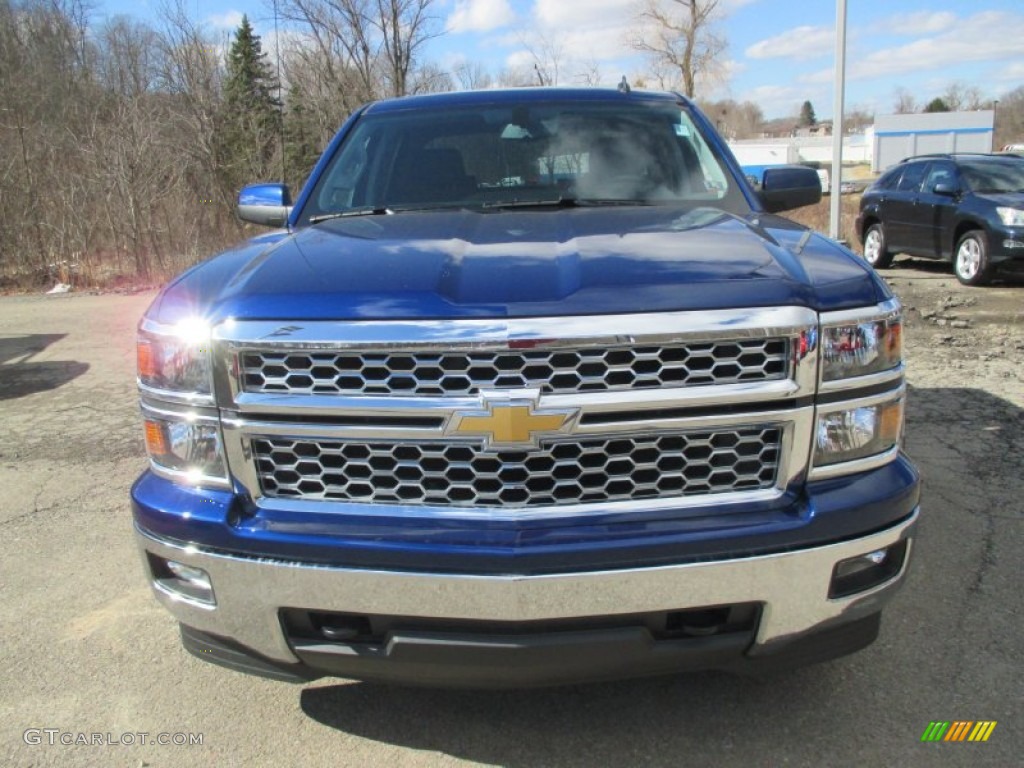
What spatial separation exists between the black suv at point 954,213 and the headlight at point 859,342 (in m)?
9.97

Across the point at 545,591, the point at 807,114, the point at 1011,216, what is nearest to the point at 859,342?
the point at 545,591

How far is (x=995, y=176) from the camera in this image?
453 inches

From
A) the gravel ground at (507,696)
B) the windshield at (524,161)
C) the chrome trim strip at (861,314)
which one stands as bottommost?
the gravel ground at (507,696)

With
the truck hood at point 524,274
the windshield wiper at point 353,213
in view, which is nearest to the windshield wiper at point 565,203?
the windshield wiper at point 353,213

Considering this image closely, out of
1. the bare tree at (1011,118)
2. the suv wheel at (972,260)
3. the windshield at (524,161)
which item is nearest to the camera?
the windshield at (524,161)

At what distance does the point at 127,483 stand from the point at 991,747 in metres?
4.19

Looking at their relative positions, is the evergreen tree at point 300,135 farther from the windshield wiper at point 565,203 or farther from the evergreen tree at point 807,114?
Answer: the evergreen tree at point 807,114

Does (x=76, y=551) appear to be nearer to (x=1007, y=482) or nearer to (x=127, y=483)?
(x=127, y=483)

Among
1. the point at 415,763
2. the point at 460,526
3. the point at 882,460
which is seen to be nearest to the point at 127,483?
the point at 415,763

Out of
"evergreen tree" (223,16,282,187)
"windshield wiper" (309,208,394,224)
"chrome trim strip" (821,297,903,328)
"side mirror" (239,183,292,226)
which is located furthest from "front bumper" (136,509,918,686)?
"evergreen tree" (223,16,282,187)

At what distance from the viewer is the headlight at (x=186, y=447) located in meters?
2.08

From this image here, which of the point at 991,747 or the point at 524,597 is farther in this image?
the point at 991,747

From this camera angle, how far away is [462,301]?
195 cm

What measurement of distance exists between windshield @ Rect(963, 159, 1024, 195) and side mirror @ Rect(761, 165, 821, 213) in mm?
9366
